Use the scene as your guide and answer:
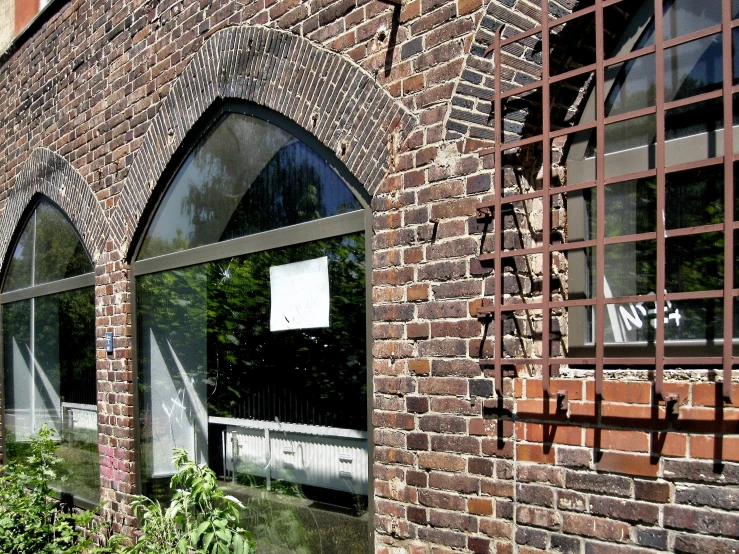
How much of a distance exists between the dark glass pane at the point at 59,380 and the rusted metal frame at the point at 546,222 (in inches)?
196

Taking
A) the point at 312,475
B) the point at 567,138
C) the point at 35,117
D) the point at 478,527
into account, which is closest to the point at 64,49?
the point at 35,117

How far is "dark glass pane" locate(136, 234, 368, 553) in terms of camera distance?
4355 millimetres

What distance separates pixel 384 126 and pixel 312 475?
6.83 feet

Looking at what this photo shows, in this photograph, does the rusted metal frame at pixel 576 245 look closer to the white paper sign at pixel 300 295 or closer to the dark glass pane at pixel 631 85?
the dark glass pane at pixel 631 85

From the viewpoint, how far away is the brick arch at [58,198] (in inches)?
265

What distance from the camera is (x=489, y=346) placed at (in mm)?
3414

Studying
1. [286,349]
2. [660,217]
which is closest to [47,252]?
[286,349]

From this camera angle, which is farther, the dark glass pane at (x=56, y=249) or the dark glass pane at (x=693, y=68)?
the dark glass pane at (x=56, y=249)

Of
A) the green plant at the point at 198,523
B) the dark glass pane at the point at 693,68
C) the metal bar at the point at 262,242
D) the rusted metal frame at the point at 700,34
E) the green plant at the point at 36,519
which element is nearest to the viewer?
the rusted metal frame at the point at 700,34

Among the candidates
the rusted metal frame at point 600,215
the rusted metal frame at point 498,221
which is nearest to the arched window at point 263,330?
the rusted metal frame at point 498,221

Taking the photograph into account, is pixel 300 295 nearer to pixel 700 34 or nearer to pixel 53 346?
pixel 700 34

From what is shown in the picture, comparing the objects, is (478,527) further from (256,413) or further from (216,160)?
(216,160)

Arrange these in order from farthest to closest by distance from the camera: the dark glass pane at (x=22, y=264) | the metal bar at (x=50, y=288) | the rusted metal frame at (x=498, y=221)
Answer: the dark glass pane at (x=22, y=264) → the metal bar at (x=50, y=288) → the rusted metal frame at (x=498, y=221)

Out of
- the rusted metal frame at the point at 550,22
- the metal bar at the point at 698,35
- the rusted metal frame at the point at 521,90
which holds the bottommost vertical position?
the rusted metal frame at the point at 521,90
